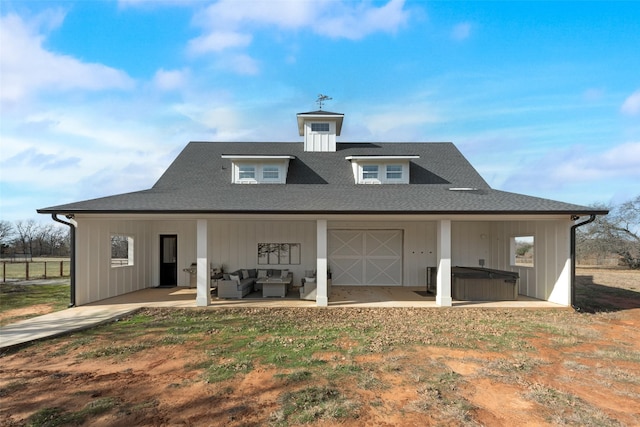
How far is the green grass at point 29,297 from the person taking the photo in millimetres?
9406

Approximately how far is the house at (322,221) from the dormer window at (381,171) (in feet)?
0.14

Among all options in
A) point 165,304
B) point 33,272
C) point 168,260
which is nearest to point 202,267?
point 165,304

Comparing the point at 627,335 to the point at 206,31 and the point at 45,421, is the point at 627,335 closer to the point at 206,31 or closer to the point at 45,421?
the point at 45,421

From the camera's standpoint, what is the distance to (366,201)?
1014cm

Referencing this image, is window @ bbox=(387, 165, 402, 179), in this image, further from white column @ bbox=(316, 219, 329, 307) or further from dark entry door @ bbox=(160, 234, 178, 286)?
dark entry door @ bbox=(160, 234, 178, 286)

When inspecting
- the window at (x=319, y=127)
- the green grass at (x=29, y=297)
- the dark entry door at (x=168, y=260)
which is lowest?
the green grass at (x=29, y=297)

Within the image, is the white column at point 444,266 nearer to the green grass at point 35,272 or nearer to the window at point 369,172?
the window at point 369,172

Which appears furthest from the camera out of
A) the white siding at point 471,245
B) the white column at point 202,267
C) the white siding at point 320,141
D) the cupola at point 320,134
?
the white siding at point 320,141

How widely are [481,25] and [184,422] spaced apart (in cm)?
1309

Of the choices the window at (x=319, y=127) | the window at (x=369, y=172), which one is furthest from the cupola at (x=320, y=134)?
the window at (x=369, y=172)

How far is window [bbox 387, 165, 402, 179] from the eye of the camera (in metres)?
14.0

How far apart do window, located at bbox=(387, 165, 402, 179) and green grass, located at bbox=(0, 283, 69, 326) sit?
11768 mm

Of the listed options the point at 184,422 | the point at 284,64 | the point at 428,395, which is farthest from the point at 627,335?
the point at 284,64

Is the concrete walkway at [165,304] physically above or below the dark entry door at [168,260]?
below
